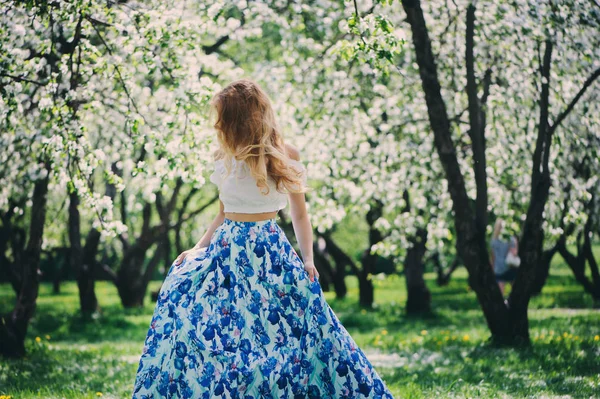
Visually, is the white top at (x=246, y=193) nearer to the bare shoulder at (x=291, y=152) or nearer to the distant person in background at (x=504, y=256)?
the bare shoulder at (x=291, y=152)

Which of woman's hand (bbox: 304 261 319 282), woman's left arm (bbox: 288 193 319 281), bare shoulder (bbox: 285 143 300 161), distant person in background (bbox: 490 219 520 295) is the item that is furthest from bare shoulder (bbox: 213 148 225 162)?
distant person in background (bbox: 490 219 520 295)

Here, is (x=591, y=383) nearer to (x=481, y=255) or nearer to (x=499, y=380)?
(x=499, y=380)

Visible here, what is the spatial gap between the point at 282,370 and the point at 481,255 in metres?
4.30

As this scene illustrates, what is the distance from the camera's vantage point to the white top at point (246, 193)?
4414 millimetres

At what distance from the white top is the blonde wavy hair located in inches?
2.2

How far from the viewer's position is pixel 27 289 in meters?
8.16

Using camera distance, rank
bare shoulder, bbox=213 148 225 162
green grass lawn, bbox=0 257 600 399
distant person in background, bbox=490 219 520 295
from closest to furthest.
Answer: bare shoulder, bbox=213 148 225 162 < green grass lawn, bbox=0 257 600 399 < distant person in background, bbox=490 219 520 295

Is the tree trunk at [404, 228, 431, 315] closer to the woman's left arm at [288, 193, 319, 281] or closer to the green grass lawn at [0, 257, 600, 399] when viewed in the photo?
the green grass lawn at [0, 257, 600, 399]

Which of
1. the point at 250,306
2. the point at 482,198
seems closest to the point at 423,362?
the point at 482,198

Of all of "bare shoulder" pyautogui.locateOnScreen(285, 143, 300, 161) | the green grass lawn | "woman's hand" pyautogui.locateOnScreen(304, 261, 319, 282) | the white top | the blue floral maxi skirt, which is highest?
"bare shoulder" pyautogui.locateOnScreen(285, 143, 300, 161)

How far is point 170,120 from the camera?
721cm

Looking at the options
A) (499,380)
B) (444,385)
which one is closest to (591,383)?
(499,380)

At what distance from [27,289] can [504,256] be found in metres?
7.76

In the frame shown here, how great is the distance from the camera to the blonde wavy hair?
434cm
